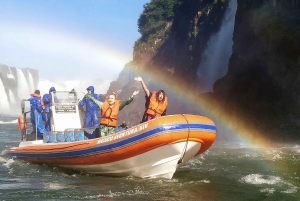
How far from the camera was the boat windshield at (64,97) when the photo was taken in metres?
14.7

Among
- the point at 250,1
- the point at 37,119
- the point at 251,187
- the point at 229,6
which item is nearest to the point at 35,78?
the point at 229,6

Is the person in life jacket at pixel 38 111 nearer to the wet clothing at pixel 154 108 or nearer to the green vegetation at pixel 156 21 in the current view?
the wet clothing at pixel 154 108

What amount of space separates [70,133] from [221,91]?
18771 mm

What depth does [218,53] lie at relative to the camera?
Result: 3784cm

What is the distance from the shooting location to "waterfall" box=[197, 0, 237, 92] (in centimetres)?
3653

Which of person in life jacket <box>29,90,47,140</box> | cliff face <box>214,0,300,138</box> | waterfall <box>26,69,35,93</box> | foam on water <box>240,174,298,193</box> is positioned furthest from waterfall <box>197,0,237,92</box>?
waterfall <box>26,69,35,93</box>

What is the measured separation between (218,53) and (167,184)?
29.0 meters

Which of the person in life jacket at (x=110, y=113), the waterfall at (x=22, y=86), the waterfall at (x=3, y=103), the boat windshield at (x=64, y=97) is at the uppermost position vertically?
the waterfall at (x=22, y=86)

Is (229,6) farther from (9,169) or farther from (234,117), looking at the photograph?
(9,169)

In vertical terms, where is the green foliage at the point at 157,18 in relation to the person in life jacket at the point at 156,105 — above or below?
above

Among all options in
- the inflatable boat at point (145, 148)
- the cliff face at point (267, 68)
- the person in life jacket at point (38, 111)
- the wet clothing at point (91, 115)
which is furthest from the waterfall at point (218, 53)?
the inflatable boat at point (145, 148)

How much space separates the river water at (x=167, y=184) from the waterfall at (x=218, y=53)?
23.4 meters

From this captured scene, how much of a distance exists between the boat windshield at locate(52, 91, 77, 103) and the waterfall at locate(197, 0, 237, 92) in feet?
76.1

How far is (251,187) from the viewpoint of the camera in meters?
10.2
